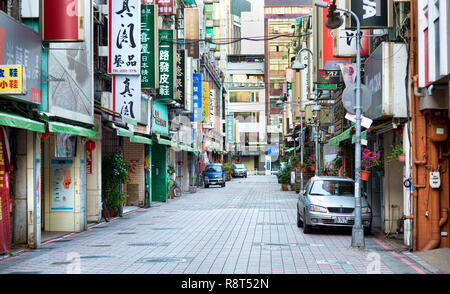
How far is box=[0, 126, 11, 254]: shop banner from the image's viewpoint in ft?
43.9

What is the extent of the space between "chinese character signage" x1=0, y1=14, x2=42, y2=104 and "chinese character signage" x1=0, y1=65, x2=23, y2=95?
0.12ft

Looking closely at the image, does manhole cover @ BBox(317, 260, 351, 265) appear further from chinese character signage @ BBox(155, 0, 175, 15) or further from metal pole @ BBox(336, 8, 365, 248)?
chinese character signage @ BBox(155, 0, 175, 15)

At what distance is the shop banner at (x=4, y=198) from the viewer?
1337 cm

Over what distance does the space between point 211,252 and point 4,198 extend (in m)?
4.65

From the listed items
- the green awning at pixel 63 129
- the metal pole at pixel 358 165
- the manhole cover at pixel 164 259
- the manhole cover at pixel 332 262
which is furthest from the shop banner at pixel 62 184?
the manhole cover at pixel 332 262

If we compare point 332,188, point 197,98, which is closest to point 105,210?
point 332,188

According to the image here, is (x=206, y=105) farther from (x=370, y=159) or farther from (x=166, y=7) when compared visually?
(x=370, y=159)

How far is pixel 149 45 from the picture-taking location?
86.2 ft

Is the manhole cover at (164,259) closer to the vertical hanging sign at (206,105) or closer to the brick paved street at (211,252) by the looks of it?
the brick paved street at (211,252)

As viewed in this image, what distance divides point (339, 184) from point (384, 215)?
5.30ft

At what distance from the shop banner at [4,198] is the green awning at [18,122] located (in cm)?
74

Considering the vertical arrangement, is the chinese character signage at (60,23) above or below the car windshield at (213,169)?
above

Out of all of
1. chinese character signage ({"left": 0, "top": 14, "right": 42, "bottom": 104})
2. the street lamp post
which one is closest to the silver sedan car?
the street lamp post
